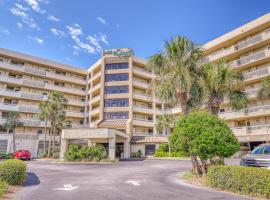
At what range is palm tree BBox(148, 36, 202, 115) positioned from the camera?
65.2ft

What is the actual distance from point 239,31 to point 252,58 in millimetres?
5982

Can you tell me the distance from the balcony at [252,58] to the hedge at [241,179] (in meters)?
29.2

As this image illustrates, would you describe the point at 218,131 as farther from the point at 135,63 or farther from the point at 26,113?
the point at 26,113

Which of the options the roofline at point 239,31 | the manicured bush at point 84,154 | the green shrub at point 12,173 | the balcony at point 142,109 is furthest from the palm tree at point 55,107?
the green shrub at point 12,173

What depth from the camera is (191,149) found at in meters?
15.4

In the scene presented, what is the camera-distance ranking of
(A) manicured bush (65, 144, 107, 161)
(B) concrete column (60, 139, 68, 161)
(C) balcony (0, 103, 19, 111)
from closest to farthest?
1. (A) manicured bush (65, 144, 107, 161)
2. (B) concrete column (60, 139, 68, 161)
3. (C) balcony (0, 103, 19, 111)

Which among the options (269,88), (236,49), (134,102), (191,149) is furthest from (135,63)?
(191,149)

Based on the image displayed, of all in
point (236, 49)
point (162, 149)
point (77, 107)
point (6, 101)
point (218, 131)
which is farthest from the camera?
point (77, 107)

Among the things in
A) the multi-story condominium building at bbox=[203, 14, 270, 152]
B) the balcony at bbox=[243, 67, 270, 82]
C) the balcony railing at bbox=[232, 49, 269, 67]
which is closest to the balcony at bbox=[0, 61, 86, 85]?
the multi-story condominium building at bbox=[203, 14, 270, 152]

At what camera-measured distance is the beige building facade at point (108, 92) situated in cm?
4162

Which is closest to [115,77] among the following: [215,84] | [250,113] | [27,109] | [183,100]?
[27,109]

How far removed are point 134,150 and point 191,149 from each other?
111 feet

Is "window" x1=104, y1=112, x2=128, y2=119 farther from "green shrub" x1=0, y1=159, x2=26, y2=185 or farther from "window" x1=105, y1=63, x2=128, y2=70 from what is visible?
"green shrub" x1=0, y1=159, x2=26, y2=185

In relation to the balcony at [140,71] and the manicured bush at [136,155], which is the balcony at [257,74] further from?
the manicured bush at [136,155]
